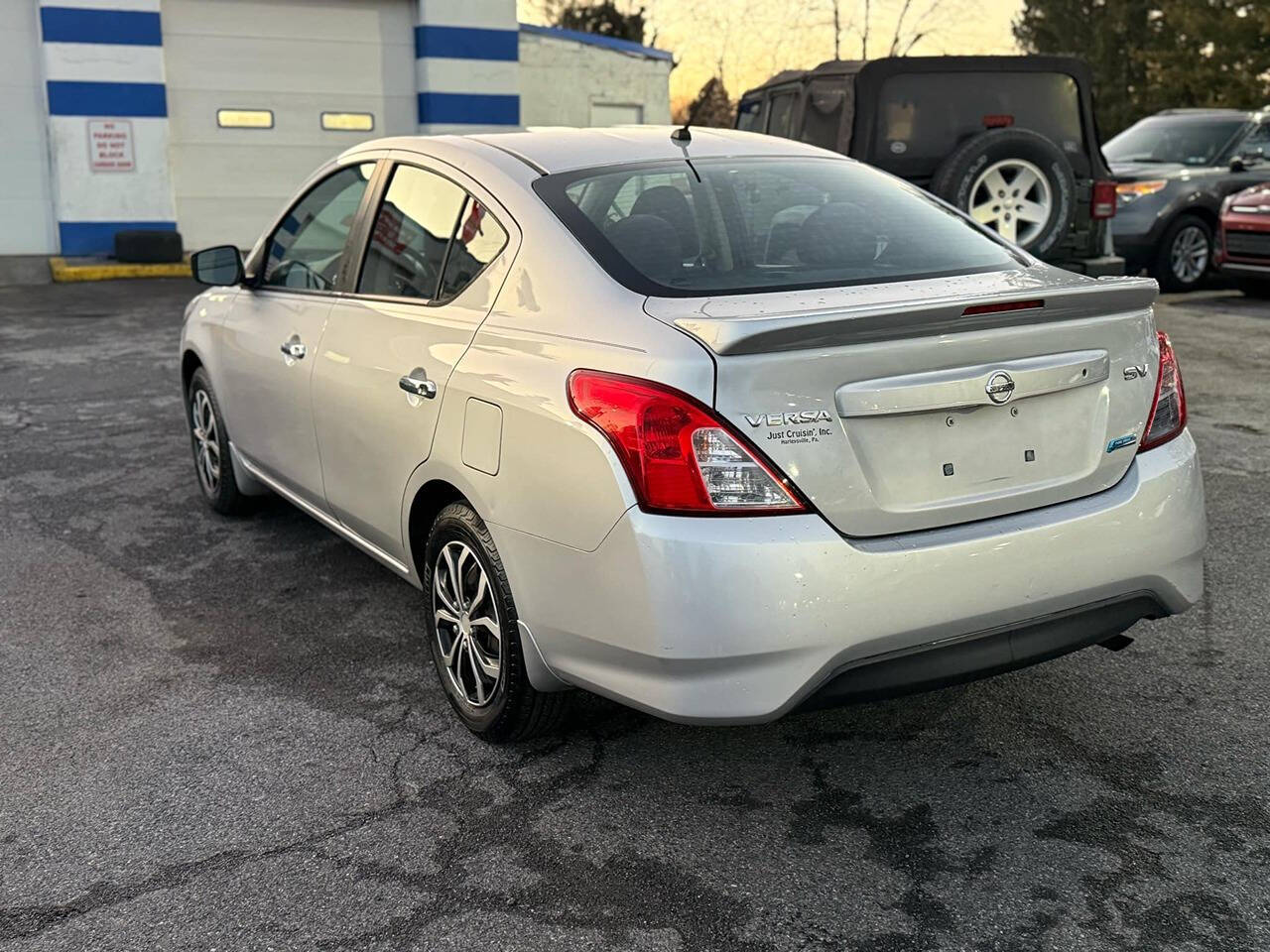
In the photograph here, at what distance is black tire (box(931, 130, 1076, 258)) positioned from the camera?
8.37 m

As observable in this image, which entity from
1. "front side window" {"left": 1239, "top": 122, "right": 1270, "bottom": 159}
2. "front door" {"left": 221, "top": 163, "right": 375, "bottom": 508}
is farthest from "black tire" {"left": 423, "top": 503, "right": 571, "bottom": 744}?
"front side window" {"left": 1239, "top": 122, "right": 1270, "bottom": 159}

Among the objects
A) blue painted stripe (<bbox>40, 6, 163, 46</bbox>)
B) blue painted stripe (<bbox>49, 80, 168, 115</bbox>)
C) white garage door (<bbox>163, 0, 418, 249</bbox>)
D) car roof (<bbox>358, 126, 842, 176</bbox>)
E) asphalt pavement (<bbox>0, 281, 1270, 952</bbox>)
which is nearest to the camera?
asphalt pavement (<bbox>0, 281, 1270, 952</bbox>)

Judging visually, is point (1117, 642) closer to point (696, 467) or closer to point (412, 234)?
point (696, 467)

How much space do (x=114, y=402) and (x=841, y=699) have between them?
6.51 meters

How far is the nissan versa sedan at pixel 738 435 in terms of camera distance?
267 centimetres

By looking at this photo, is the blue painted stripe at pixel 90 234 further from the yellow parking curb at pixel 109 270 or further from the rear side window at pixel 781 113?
the rear side window at pixel 781 113

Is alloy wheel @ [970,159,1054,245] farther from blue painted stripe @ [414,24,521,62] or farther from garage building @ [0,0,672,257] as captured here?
blue painted stripe @ [414,24,521,62]

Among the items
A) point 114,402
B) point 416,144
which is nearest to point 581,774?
point 416,144

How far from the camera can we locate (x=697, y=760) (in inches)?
130

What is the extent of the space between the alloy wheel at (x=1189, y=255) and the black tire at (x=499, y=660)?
10916 mm

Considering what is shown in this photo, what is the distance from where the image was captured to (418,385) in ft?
11.4

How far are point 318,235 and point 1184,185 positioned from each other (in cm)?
1018

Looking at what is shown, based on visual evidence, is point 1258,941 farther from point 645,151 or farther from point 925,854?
point 645,151

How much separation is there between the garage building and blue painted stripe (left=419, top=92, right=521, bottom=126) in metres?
0.02
